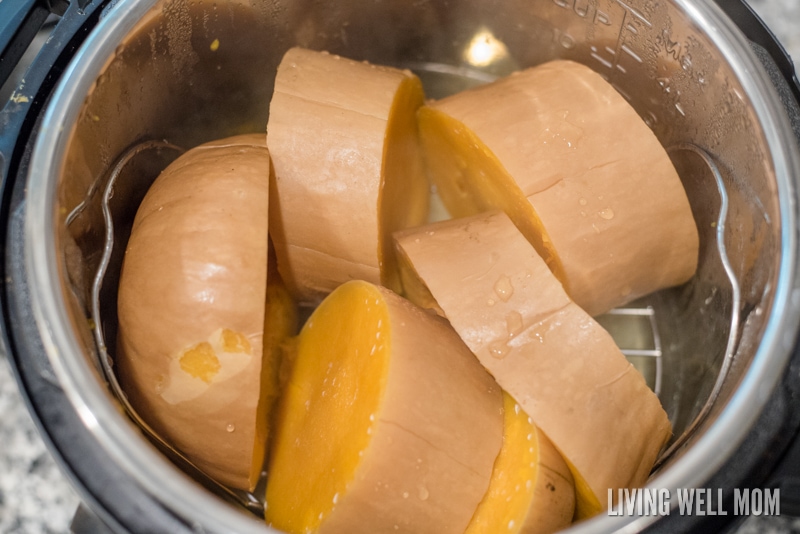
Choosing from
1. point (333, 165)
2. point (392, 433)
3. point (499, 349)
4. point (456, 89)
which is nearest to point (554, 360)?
point (499, 349)

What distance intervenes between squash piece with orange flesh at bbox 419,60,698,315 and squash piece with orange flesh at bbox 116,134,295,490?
281 millimetres

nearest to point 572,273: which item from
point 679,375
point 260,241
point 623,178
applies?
point 623,178

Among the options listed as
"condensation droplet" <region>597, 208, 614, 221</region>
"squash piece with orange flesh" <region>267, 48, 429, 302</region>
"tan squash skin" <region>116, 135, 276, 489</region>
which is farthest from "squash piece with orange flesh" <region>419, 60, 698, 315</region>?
"tan squash skin" <region>116, 135, 276, 489</region>

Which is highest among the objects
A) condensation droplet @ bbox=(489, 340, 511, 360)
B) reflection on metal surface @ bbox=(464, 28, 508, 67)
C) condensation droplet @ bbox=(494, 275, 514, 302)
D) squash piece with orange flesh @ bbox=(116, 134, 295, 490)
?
reflection on metal surface @ bbox=(464, 28, 508, 67)

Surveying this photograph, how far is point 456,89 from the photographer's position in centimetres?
101

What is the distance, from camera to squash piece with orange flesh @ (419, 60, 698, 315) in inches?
28.1

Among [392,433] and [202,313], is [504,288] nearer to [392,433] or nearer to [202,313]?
[392,433]

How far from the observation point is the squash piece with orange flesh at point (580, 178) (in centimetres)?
71

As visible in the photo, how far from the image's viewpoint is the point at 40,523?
2.47 feet

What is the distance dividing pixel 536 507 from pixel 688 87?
54 cm

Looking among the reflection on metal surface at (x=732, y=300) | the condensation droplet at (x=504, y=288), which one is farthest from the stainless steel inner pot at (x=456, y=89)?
the condensation droplet at (x=504, y=288)

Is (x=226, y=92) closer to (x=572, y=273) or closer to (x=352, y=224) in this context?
(x=352, y=224)

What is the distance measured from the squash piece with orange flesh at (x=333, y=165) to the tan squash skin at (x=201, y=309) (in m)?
0.05

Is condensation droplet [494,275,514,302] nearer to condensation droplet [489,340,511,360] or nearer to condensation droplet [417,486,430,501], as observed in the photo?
condensation droplet [489,340,511,360]
